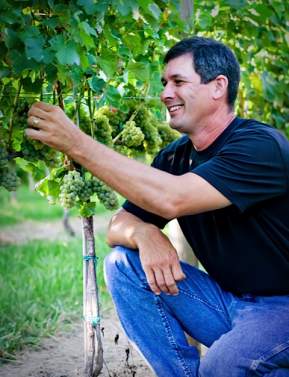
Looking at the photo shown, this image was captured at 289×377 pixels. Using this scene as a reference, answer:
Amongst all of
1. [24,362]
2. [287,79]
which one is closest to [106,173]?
[24,362]

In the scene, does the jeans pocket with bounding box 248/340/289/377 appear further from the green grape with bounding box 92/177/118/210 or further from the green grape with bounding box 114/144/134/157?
the green grape with bounding box 114/144/134/157

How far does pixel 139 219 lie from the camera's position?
2826 millimetres

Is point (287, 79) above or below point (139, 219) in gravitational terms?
above

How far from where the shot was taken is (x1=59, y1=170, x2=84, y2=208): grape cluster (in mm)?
2531

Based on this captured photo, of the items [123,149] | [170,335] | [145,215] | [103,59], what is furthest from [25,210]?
[103,59]

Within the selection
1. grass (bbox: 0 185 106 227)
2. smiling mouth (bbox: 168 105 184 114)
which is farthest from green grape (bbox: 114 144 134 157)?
grass (bbox: 0 185 106 227)

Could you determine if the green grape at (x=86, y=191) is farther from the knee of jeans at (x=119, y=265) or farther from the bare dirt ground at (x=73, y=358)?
the bare dirt ground at (x=73, y=358)

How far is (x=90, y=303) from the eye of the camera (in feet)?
9.04

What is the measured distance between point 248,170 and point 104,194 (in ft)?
1.92

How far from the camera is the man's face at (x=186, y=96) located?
8.79 ft

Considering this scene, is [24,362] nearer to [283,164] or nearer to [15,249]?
[283,164]

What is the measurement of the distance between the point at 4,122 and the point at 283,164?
1126mm

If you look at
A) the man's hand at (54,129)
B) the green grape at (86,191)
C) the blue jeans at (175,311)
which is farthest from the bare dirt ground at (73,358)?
the man's hand at (54,129)

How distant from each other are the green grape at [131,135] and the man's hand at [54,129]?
582 mm
